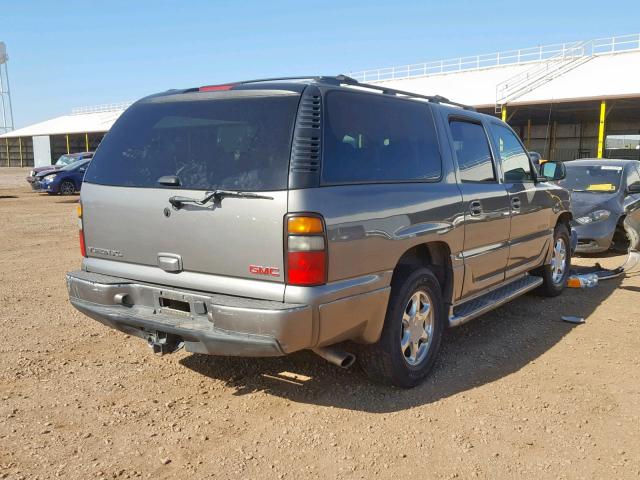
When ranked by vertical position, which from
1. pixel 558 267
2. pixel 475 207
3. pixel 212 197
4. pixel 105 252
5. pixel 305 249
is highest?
pixel 212 197

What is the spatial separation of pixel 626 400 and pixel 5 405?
162 inches

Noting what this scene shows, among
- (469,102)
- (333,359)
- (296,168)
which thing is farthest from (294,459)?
(469,102)

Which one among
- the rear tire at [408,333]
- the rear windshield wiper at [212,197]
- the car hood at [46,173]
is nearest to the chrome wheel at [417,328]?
the rear tire at [408,333]

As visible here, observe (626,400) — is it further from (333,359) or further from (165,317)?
(165,317)

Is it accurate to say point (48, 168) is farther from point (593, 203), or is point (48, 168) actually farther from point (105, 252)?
point (105, 252)

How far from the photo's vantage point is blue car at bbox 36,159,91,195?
843 inches

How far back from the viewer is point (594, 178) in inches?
379

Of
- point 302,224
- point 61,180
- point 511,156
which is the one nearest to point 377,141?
point 302,224

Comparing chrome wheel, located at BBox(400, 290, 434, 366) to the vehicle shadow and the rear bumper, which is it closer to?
the vehicle shadow

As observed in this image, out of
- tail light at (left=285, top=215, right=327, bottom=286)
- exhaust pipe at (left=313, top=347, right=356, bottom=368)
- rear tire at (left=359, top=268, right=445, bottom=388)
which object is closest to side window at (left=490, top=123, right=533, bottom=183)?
rear tire at (left=359, top=268, right=445, bottom=388)

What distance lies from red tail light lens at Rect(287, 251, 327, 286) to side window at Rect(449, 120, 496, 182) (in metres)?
1.91

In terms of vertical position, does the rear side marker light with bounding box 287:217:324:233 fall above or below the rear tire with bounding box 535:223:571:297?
above

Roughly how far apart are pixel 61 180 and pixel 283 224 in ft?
68.4

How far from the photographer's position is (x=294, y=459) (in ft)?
10.1
